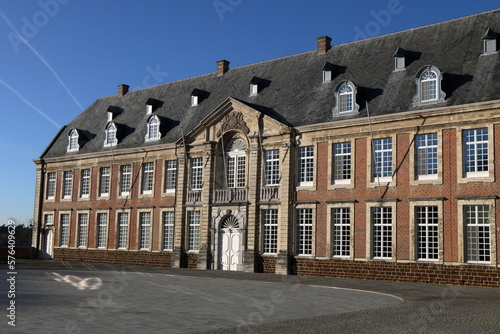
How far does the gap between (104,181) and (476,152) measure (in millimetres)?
24685

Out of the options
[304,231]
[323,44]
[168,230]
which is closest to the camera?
[304,231]

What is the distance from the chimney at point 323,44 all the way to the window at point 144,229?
559 inches

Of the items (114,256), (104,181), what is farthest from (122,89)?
(114,256)

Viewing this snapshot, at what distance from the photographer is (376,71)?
29.8 meters

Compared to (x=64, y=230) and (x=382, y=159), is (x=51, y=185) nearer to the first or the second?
(x=64, y=230)

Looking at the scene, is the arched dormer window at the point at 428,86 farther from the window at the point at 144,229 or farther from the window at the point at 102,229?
the window at the point at 102,229

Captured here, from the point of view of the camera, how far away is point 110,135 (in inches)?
Answer: 1599

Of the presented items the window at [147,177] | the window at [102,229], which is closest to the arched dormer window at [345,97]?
the window at [147,177]

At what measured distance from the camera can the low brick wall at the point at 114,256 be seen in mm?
35562

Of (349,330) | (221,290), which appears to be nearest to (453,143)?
(221,290)

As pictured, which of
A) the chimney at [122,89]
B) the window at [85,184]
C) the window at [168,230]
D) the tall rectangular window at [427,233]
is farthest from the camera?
the chimney at [122,89]

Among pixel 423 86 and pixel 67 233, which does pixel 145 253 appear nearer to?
pixel 67 233

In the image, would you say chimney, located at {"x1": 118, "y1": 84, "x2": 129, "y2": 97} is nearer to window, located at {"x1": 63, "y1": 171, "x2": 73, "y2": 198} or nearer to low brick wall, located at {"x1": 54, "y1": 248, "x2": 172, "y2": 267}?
window, located at {"x1": 63, "y1": 171, "x2": 73, "y2": 198}

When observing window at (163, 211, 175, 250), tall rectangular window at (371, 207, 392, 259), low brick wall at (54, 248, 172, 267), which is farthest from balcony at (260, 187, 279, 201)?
low brick wall at (54, 248, 172, 267)
